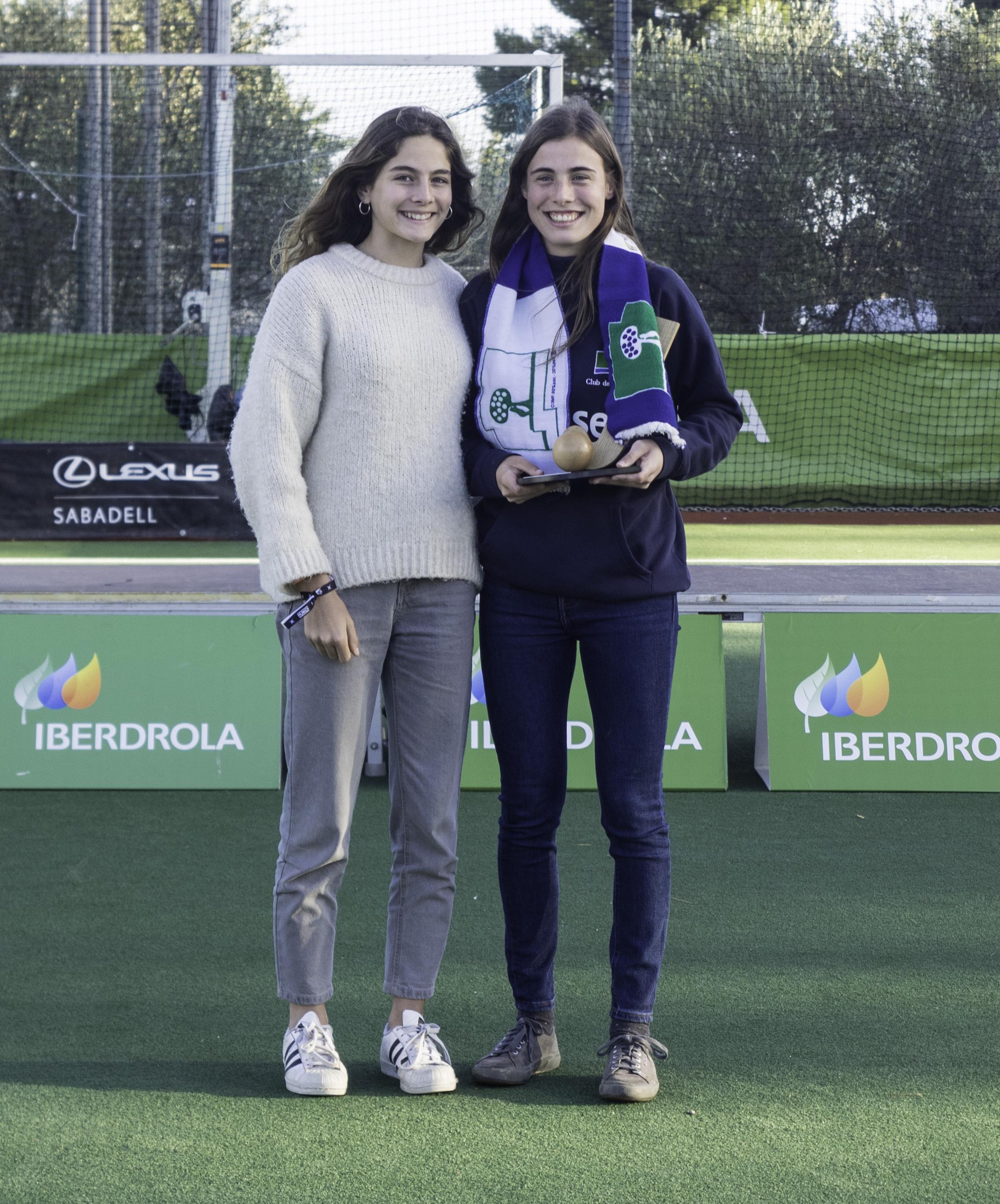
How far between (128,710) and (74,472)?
18.2 ft

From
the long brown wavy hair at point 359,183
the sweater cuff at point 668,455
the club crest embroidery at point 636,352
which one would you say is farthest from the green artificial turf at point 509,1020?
the long brown wavy hair at point 359,183

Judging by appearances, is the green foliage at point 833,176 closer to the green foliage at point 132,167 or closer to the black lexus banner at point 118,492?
the green foliage at point 132,167

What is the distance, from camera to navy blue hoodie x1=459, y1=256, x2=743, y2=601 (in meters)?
2.13

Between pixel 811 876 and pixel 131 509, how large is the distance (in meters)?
6.91

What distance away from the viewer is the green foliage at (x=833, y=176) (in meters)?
14.6

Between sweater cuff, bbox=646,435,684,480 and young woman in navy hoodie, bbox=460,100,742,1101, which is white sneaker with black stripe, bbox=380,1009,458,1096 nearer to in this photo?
young woman in navy hoodie, bbox=460,100,742,1101

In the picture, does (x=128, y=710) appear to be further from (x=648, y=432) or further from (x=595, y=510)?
(x=648, y=432)

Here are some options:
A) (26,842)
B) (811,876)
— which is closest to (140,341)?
(26,842)

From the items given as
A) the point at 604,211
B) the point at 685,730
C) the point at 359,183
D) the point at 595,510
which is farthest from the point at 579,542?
the point at 685,730

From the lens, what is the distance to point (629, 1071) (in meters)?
2.23

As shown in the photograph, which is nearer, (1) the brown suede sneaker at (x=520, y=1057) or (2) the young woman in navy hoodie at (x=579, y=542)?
(2) the young woman in navy hoodie at (x=579, y=542)

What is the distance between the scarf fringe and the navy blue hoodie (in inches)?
0.7

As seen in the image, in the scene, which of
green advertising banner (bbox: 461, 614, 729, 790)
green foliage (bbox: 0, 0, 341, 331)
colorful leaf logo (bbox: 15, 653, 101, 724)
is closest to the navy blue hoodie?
green advertising banner (bbox: 461, 614, 729, 790)

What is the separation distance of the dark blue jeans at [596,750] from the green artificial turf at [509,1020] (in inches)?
10.9
